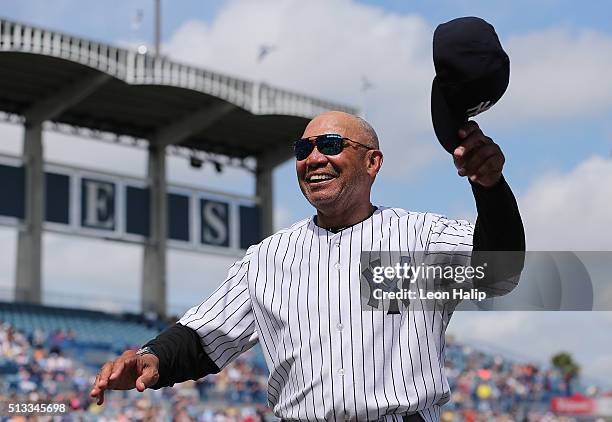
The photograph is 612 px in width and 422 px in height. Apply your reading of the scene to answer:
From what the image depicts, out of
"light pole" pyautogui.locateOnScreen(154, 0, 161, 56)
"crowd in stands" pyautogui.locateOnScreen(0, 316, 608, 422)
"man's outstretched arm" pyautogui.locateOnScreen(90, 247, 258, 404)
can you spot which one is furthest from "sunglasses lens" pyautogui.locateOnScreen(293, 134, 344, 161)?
"light pole" pyautogui.locateOnScreen(154, 0, 161, 56)

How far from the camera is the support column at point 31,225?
85.3 ft

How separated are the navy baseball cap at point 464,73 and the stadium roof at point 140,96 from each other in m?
22.1

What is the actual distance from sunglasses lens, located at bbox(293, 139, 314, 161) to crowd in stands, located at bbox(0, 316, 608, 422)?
505 inches

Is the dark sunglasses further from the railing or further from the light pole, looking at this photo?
the light pole

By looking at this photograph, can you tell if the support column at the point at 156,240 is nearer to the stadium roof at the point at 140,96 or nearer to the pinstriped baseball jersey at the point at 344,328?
the stadium roof at the point at 140,96

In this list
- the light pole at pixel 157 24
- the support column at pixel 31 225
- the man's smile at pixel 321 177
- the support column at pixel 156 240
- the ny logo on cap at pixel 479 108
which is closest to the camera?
the ny logo on cap at pixel 479 108

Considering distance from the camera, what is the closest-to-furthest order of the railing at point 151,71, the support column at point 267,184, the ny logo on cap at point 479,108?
1. the ny logo on cap at point 479,108
2. the railing at point 151,71
3. the support column at point 267,184

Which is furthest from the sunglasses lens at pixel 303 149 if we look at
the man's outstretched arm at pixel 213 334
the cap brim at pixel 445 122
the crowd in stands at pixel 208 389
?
the crowd in stands at pixel 208 389

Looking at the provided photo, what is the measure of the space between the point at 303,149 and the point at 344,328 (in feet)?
2.02

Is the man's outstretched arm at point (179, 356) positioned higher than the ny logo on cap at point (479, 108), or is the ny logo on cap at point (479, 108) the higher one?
the ny logo on cap at point (479, 108)

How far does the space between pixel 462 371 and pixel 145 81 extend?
35.2ft

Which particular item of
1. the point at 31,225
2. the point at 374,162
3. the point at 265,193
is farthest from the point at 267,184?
the point at 374,162

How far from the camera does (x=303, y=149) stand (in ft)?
11.5

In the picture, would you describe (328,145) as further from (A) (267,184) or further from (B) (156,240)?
(A) (267,184)
